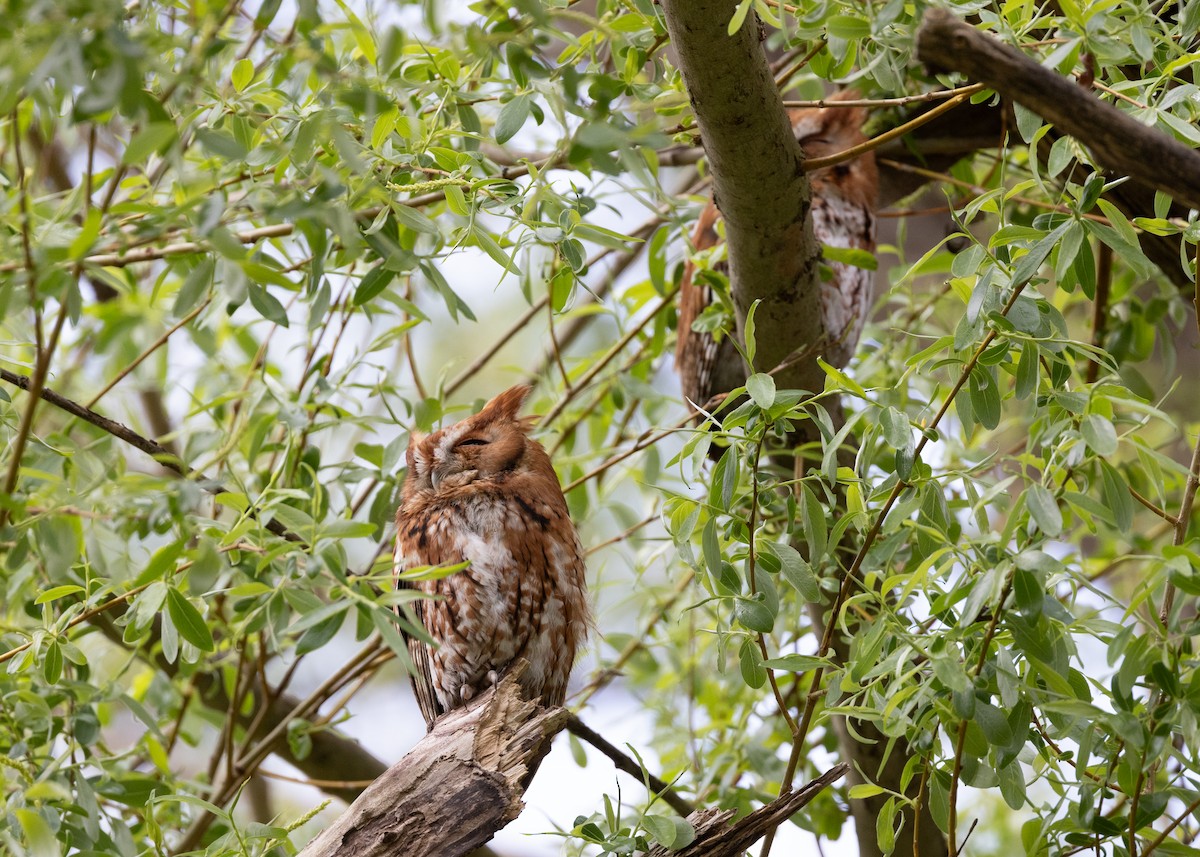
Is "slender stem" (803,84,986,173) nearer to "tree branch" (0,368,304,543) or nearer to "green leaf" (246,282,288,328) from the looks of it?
"green leaf" (246,282,288,328)

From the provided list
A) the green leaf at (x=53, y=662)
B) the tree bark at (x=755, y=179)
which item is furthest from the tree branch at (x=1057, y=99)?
the green leaf at (x=53, y=662)

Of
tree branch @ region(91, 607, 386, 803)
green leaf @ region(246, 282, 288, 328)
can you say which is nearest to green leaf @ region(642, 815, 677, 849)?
green leaf @ region(246, 282, 288, 328)

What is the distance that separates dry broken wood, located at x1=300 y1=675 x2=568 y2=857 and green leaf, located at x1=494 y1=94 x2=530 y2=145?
0.87 m

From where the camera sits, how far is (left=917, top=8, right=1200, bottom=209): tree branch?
3.45ft

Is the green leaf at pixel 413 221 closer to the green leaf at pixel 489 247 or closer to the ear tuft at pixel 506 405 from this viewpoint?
the green leaf at pixel 489 247

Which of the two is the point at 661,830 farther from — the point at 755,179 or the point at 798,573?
the point at 755,179

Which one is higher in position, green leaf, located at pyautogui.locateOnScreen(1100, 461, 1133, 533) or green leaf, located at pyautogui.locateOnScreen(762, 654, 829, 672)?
green leaf, located at pyautogui.locateOnScreen(1100, 461, 1133, 533)

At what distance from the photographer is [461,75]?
5.33ft

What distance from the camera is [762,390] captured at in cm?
130

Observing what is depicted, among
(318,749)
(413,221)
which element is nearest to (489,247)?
(413,221)

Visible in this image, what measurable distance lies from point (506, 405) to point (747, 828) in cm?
114

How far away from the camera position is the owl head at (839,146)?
2775 millimetres

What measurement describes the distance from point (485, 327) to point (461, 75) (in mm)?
4159

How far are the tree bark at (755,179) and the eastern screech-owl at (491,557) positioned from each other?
585mm
